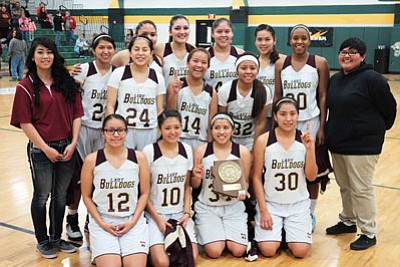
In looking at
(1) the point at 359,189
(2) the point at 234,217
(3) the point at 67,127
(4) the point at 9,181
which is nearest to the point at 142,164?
(3) the point at 67,127

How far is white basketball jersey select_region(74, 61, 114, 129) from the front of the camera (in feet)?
12.7

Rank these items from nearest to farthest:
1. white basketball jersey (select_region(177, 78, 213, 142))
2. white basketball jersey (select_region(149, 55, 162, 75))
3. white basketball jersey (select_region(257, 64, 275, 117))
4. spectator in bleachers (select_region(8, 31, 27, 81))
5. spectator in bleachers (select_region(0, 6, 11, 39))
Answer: white basketball jersey (select_region(177, 78, 213, 142)) → white basketball jersey (select_region(149, 55, 162, 75)) → white basketball jersey (select_region(257, 64, 275, 117)) → spectator in bleachers (select_region(8, 31, 27, 81)) → spectator in bleachers (select_region(0, 6, 11, 39))

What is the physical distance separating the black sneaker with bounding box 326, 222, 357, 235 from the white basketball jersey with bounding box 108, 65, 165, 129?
73.2 inches

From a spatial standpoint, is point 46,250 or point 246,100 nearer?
point 46,250

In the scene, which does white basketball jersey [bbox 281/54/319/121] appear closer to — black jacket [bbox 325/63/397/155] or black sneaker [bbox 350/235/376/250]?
black jacket [bbox 325/63/397/155]

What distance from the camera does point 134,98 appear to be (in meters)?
3.75

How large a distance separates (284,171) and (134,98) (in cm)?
135

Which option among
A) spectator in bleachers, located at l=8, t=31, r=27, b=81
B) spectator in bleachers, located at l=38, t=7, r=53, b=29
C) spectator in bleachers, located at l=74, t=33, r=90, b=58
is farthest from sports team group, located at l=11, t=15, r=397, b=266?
spectator in bleachers, located at l=38, t=7, r=53, b=29

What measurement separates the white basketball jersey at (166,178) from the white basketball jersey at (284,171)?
68cm

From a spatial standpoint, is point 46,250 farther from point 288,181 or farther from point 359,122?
point 359,122

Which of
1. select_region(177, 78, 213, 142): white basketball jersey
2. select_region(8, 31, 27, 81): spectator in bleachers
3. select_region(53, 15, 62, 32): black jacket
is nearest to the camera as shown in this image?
select_region(177, 78, 213, 142): white basketball jersey

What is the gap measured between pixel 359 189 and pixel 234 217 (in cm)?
104

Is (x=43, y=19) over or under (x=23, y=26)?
over

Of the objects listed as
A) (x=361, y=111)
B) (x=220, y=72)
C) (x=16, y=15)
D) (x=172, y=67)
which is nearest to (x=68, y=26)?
(x=16, y=15)
